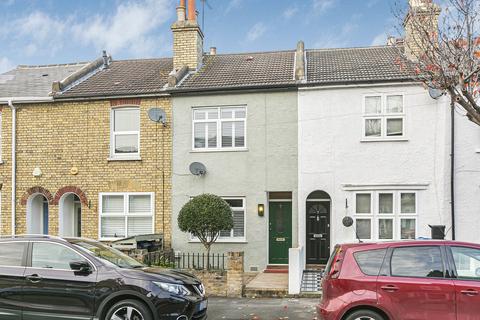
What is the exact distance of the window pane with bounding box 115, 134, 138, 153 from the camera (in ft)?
53.3

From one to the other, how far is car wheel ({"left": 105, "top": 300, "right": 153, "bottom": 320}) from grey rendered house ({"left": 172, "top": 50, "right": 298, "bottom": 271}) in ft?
26.5

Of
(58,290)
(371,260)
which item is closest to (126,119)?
(58,290)

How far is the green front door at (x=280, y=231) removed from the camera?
15.6 metres

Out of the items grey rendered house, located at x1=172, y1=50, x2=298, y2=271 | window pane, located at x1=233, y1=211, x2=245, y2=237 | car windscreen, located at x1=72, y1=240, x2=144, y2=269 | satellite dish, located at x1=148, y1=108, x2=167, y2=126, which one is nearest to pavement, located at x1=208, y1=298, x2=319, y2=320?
car windscreen, located at x1=72, y1=240, x2=144, y2=269

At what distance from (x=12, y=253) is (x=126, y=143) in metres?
8.55

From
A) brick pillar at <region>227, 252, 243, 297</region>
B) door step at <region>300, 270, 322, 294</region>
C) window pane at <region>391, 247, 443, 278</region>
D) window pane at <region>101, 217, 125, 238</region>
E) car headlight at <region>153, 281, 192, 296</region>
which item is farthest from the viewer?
window pane at <region>101, 217, 125, 238</region>

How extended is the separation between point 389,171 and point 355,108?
2.11 metres

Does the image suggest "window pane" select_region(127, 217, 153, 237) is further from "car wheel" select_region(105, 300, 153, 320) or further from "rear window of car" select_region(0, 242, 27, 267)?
"car wheel" select_region(105, 300, 153, 320)

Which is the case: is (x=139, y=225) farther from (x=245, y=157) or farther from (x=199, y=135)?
(x=245, y=157)

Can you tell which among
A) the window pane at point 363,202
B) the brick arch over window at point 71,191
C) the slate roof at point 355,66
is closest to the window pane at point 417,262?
the slate roof at point 355,66

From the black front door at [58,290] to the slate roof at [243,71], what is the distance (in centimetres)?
895

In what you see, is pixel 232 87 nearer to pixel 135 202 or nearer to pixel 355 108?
pixel 355 108

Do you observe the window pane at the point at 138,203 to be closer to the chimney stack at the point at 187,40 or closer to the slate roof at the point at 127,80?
the slate roof at the point at 127,80

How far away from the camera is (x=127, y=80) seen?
17.6 metres
